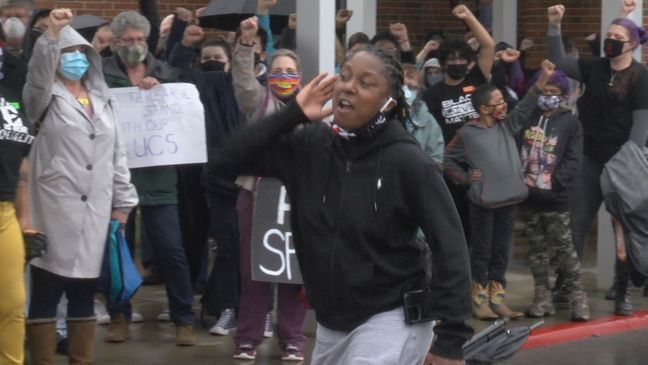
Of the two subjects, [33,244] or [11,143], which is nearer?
[11,143]

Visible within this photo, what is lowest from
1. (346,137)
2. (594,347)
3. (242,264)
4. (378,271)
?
(594,347)

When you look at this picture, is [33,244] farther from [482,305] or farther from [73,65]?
[482,305]

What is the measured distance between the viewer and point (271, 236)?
26.1 feet

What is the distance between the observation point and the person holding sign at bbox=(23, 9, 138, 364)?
285 inches

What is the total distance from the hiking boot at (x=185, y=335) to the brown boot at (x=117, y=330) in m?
0.35

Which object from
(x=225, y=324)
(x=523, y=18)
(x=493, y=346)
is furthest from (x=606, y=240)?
(x=523, y=18)

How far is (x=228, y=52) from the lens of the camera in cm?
955

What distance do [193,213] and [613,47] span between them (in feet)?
10.8

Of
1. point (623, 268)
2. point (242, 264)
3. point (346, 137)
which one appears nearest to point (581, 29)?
point (623, 268)

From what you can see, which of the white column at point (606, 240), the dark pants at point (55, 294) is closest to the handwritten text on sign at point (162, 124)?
the dark pants at point (55, 294)

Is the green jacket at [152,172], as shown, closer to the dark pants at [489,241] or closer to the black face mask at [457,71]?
the dark pants at [489,241]

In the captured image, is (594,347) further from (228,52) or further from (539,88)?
(228,52)

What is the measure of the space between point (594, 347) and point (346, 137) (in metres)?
4.91

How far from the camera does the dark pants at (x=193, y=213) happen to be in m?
9.34
